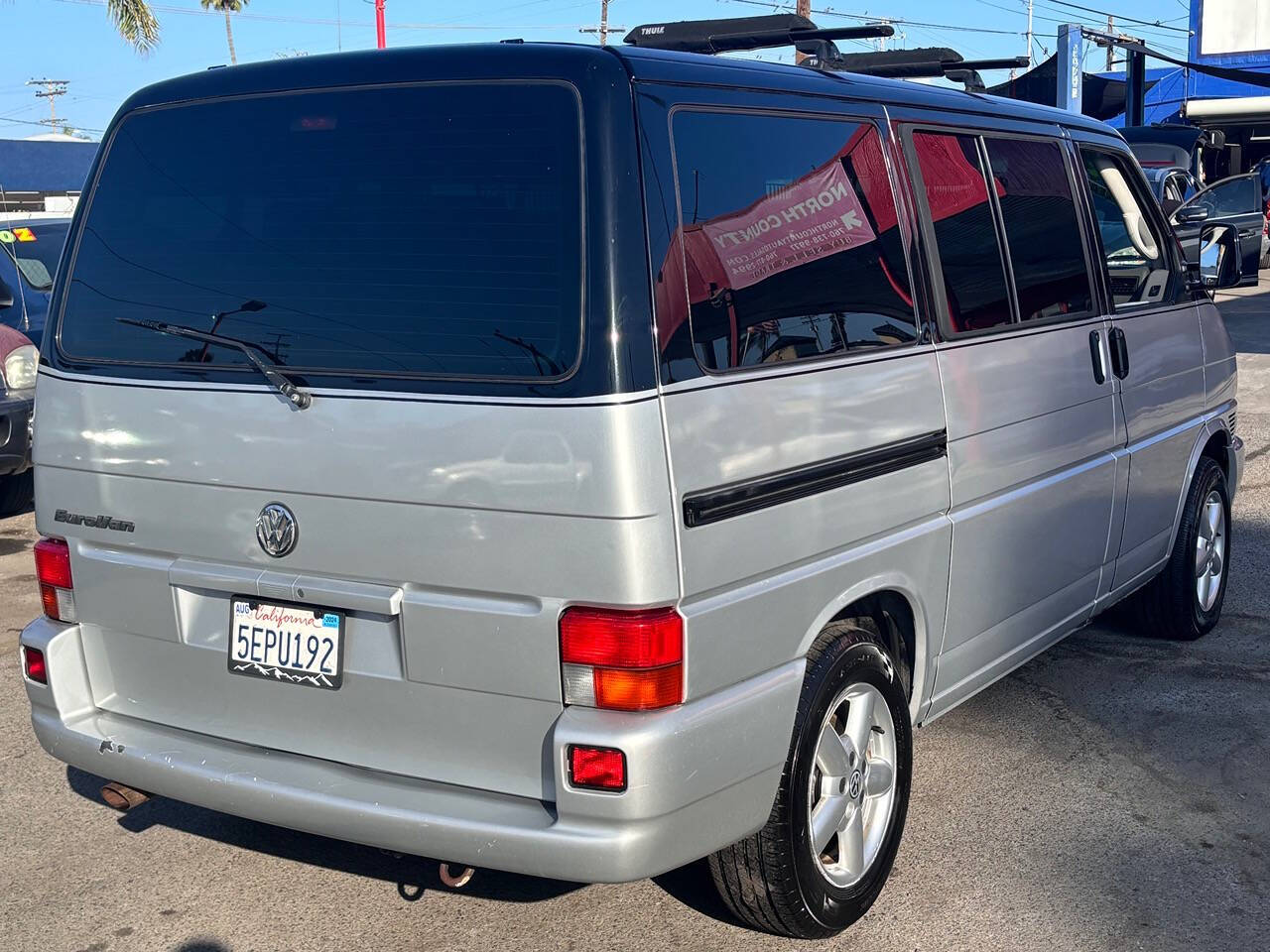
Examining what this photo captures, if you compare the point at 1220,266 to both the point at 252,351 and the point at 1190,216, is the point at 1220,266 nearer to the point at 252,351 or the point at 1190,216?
the point at 1190,216

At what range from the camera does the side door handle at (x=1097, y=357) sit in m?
4.52

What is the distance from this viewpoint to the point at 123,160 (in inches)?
136

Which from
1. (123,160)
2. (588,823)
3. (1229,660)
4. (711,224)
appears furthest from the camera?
(1229,660)

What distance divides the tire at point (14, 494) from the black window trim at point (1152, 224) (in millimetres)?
6737

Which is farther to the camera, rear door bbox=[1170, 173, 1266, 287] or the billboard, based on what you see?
the billboard

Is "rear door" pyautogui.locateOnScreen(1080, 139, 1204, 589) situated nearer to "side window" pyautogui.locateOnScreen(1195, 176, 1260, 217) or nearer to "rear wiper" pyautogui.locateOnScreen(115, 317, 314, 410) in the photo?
"rear wiper" pyautogui.locateOnScreen(115, 317, 314, 410)

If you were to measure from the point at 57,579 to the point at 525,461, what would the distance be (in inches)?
57.3

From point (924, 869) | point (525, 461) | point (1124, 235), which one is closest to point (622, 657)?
point (525, 461)

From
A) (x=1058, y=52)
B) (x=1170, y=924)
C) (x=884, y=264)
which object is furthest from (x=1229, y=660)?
(x=1058, y=52)

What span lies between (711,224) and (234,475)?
1193 mm

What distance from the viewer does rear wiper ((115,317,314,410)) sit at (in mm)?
3000

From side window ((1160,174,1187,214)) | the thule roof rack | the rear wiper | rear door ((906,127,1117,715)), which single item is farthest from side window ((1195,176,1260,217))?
the rear wiper

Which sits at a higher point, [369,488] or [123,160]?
[123,160]

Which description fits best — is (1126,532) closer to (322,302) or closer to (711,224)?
(711,224)
